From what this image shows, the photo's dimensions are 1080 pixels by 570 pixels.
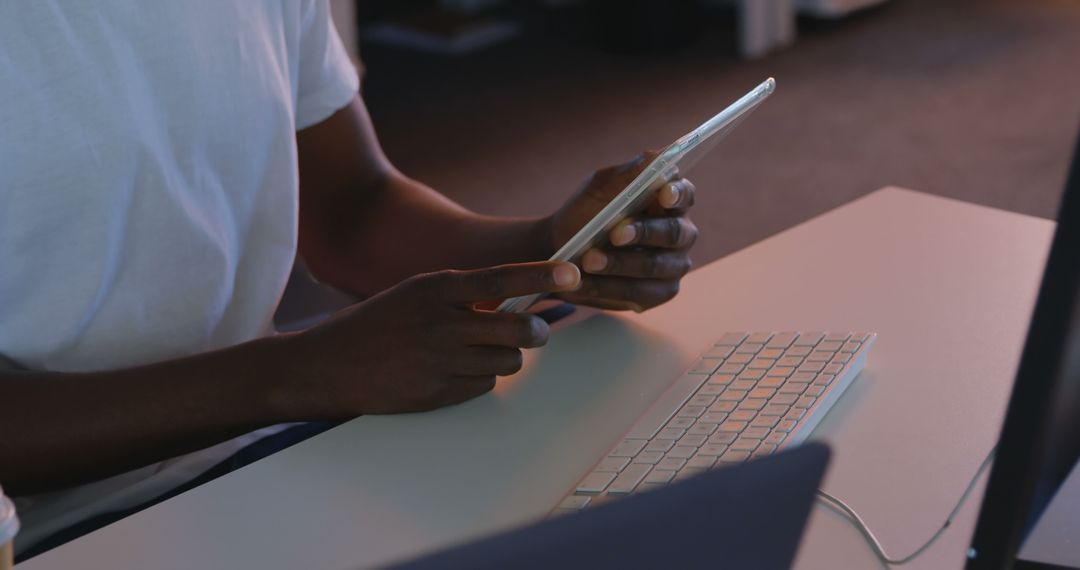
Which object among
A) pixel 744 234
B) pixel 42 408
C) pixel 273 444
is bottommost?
pixel 744 234

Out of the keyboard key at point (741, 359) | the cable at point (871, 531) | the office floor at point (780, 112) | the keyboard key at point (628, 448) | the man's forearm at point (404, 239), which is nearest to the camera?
the cable at point (871, 531)

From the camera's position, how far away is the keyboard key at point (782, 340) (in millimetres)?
870

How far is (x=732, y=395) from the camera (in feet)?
2.66

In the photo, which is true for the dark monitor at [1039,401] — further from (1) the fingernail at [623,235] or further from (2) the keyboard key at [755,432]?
(1) the fingernail at [623,235]

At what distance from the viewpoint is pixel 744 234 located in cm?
260

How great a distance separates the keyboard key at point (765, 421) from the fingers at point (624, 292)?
7.9 inches

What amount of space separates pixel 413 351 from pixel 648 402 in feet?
0.53

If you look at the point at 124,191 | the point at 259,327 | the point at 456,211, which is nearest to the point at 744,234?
the point at 456,211

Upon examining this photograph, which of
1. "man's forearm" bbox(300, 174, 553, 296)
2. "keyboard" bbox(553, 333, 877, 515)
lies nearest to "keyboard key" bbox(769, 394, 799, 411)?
"keyboard" bbox(553, 333, 877, 515)

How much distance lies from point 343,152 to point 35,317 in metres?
0.38

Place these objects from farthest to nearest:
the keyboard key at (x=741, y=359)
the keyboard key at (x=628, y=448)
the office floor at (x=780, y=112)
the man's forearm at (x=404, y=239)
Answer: the office floor at (x=780, y=112) → the man's forearm at (x=404, y=239) → the keyboard key at (x=741, y=359) → the keyboard key at (x=628, y=448)

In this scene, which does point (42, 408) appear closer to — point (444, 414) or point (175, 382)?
point (175, 382)

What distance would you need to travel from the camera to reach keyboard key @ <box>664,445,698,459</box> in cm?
74

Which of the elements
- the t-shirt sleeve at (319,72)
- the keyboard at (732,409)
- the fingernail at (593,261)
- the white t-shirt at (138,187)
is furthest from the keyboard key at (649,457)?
the t-shirt sleeve at (319,72)
